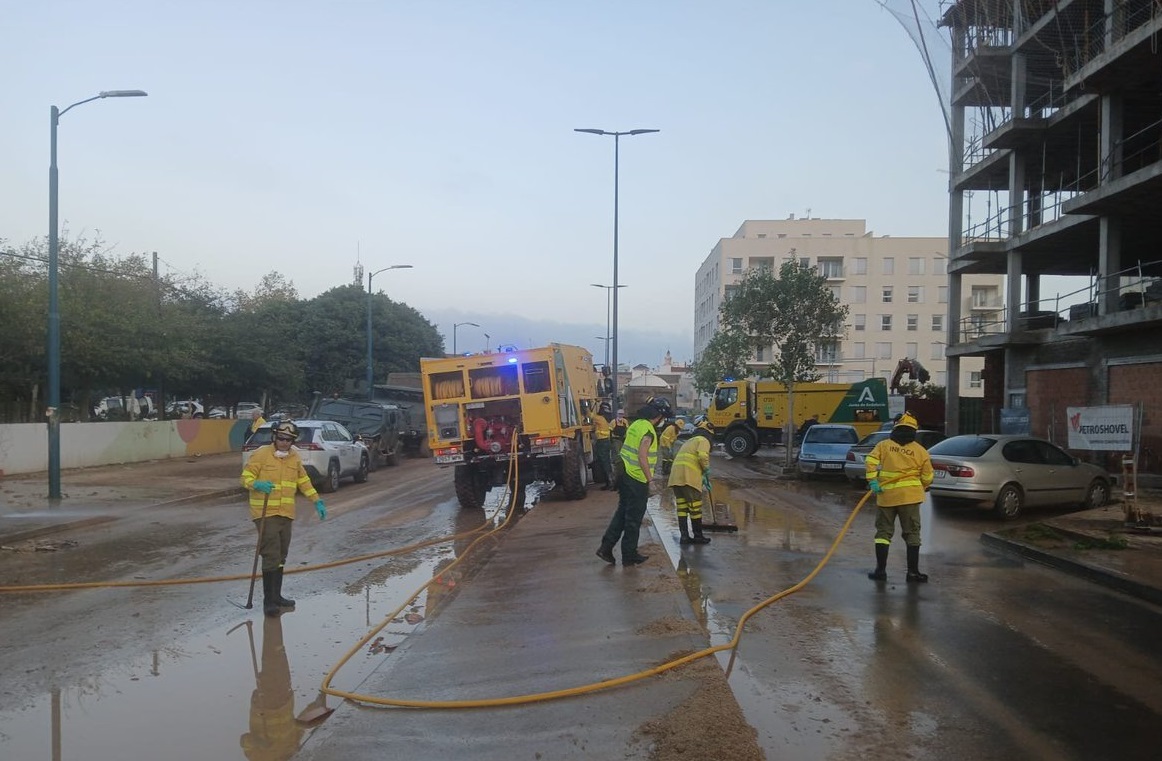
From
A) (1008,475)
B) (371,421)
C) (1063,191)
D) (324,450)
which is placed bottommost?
(324,450)

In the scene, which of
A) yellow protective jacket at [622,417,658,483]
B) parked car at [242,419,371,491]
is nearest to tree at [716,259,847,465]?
parked car at [242,419,371,491]

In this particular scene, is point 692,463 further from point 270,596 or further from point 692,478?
point 270,596

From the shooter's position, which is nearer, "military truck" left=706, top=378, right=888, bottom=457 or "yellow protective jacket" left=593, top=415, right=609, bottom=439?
"yellow protective jacket" left=593, top=415, right=609, bottom=439

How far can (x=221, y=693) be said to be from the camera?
5605 mm

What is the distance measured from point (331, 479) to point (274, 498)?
38.8 ft

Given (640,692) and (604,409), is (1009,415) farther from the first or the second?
(640,692)

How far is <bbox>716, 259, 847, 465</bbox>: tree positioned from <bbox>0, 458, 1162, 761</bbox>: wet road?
18.1 meters

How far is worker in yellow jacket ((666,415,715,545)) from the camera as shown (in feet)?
34.8

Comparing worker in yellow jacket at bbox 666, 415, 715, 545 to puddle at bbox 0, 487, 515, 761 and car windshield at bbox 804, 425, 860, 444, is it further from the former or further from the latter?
car windshield at bbox 804, 425, 860, 444

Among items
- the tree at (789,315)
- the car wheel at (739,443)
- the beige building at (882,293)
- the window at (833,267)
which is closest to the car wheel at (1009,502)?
the tree at (789,315)

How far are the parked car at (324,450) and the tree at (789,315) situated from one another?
1424 cm

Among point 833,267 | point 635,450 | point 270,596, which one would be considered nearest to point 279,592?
point 270,596

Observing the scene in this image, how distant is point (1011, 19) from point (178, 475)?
28.4 m

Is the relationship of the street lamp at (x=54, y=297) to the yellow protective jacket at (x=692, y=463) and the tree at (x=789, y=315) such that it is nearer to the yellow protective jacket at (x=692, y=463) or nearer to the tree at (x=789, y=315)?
the yellow protective jacket at (x=692, y=463)
